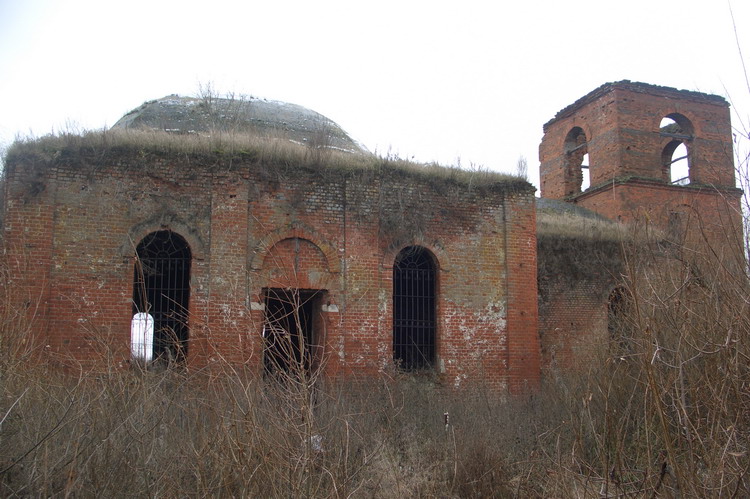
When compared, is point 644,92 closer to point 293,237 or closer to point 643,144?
point 643,144

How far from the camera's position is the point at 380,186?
12188 mm

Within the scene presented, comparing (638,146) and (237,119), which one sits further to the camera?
(638,146)

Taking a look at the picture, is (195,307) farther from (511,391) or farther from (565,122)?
(565,122)

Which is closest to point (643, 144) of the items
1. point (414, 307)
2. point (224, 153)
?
point (414, 307)

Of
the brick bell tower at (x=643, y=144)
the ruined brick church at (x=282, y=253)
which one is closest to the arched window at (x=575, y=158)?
the brick bell tower at (x=643, y=144)

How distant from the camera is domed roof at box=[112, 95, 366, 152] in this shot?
14188 millimetres

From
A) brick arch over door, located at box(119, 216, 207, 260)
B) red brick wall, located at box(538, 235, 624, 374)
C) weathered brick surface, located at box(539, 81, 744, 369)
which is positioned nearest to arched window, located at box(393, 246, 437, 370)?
red brick wall, located at box(538, 235, 624, 374)

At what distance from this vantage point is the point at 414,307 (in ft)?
40.7

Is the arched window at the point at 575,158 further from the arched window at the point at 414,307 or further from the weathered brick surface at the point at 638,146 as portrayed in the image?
the arched window at the point at 414,307

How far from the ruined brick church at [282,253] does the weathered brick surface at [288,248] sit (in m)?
0.02

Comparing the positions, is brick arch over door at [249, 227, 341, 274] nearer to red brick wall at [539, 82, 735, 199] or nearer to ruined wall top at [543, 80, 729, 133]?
red brick wall at [539, 82, 735, 199]

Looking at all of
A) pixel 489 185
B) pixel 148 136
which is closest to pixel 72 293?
pixel 148 136

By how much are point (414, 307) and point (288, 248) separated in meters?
2.65

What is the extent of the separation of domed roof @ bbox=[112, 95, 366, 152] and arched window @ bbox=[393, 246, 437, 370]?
2.93 meters
